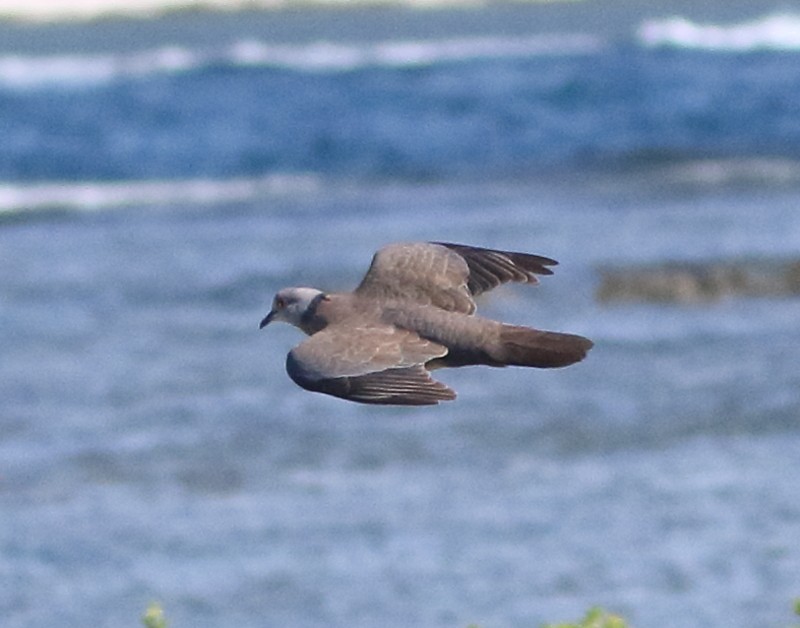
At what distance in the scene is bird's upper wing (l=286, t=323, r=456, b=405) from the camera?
662cm

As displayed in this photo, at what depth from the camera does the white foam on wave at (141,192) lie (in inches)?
939

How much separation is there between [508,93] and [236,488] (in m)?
19.7

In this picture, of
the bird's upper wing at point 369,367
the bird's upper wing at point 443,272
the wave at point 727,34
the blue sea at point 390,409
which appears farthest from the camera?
the wave at point 727,34

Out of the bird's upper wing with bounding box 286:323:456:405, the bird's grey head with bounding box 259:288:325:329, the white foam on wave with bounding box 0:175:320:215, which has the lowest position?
the bird's upper wing with bounding box 286:323:456:405

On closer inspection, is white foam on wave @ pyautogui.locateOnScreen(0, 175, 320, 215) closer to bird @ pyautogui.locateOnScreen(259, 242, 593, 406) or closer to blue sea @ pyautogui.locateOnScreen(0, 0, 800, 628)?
blue sea @ pyautogui.locateOnScreen(0, 0, 800, 628)

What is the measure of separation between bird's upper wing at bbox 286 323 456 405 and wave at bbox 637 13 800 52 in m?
33.3

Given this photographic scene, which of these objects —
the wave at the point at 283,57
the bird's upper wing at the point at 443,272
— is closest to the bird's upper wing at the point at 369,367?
the bird's upper wing at the point at 443,272

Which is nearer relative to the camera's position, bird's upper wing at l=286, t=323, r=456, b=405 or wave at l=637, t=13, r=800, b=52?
bird's upper wing at l=286, t=323, r=456, b=405

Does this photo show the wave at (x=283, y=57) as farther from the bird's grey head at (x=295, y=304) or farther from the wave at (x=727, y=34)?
the bird's grey head at (x=295, y=304)

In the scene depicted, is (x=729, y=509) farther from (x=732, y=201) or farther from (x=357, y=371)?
(x=732, y=201)

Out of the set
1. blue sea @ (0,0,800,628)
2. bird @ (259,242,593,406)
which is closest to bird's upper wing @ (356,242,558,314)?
bird @ (259,242,593,406)

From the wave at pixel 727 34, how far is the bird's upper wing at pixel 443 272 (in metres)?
32.4

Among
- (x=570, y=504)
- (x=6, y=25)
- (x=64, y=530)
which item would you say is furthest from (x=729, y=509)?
(x=6, y=25)

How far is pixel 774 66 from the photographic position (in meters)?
35.1
